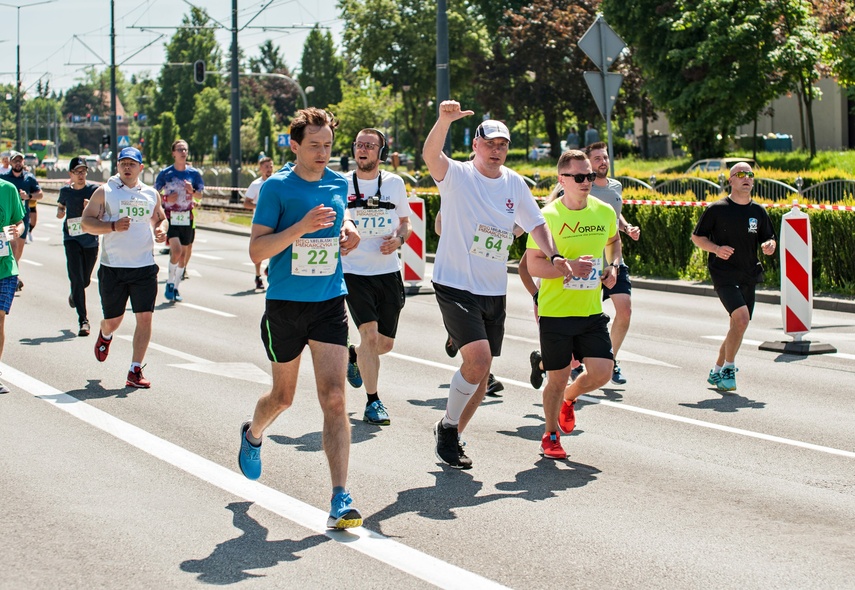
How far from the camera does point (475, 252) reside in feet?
23.6

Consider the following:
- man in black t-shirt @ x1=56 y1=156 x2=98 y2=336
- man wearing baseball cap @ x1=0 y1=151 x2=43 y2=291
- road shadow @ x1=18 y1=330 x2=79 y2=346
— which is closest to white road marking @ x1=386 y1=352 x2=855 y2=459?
road shadow @ x1=18 y1=330 x2=79 y2=346

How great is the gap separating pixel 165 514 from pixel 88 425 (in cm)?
244

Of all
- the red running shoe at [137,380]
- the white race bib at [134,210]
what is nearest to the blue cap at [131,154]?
the white race bib at [134,210]

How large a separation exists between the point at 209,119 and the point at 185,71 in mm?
18172

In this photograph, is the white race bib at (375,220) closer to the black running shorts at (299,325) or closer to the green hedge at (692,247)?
the black running shorts at (299,325)

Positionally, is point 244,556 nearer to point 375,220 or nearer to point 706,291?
point 375,220

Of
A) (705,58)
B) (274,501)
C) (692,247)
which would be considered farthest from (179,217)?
(705,58)

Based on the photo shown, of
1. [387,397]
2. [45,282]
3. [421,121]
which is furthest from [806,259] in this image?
[421,121]

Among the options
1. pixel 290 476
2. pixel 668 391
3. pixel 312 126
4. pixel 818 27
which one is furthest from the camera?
pixel 818 27

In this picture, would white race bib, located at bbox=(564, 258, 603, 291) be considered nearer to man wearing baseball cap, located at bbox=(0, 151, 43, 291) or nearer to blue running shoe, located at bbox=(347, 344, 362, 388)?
blue running shoe, located at bbox=(347, 344, 362, 388)

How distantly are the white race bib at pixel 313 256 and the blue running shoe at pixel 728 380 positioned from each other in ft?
15.5

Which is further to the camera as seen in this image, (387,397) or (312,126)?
(387,397)

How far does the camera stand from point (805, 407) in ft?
30.2

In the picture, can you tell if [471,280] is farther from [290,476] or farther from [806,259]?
[806,259]
